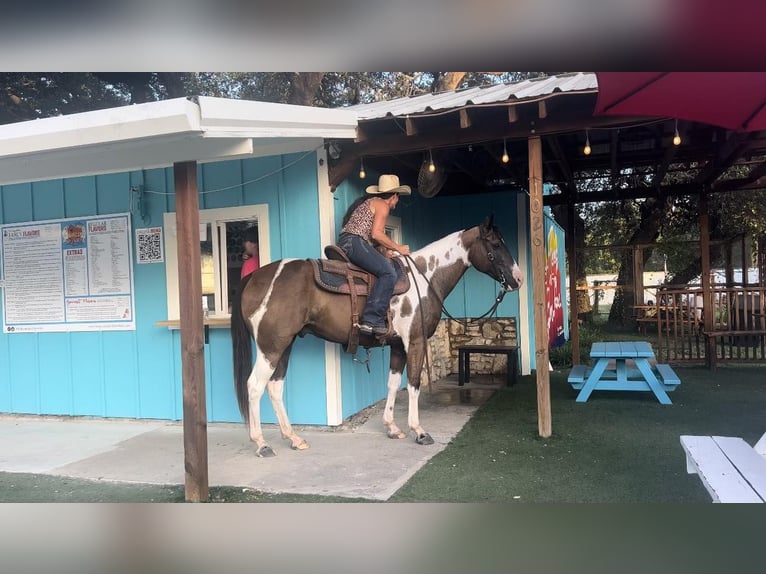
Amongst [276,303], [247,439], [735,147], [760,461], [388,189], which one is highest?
[735,147]

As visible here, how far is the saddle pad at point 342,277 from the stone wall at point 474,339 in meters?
2.78

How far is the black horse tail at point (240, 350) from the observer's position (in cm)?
486

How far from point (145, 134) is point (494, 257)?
309cm

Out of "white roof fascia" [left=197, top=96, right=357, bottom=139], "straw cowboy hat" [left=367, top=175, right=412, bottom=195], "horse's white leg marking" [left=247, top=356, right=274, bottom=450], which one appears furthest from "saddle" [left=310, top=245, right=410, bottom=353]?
"white roof fascia" [left=197, top=96, right=357, bottom=139]

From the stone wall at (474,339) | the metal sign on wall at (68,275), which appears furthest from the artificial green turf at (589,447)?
the metal sign on wall at (68,275)

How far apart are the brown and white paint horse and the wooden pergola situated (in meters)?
0.65

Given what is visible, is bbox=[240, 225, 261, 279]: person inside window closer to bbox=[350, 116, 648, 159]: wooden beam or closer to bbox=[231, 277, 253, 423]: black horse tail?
bbox=[231, 277, 253, 423]: black horse tail

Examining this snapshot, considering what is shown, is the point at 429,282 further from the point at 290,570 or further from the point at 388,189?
the point at 290,570

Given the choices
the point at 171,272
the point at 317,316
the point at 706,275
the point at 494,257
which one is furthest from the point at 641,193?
the point at 171,272

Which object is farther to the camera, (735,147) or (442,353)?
(442,353)

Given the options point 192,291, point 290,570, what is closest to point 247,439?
point 192,291

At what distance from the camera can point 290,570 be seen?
2330 millimetres
